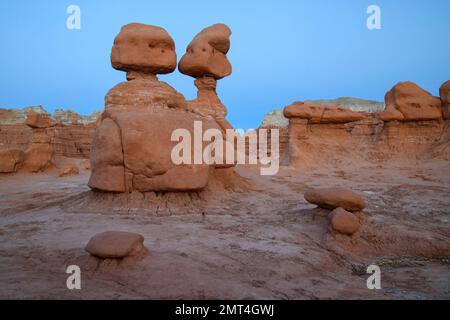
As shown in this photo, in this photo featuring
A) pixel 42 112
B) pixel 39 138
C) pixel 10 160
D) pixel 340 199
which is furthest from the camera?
pixel 42 112

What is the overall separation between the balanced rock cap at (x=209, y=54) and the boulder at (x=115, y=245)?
786 centimetres

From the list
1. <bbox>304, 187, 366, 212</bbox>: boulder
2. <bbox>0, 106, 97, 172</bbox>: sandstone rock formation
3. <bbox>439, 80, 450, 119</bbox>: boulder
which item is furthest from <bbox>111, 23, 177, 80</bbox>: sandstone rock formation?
<bbox>439, 80, 450, 119</bbox>: boulder

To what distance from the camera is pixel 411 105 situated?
11.4m

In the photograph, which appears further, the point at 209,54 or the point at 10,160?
the point at 10,160

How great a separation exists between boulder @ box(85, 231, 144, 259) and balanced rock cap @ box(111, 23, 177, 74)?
17.3 feet

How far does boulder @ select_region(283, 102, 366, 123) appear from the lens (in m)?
11.5

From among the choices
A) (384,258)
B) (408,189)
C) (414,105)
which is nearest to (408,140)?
(414,105)

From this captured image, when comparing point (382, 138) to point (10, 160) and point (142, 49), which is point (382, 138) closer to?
point (142, 49)

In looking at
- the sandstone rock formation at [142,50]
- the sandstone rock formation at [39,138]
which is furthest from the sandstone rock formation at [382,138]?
the sandstone rock formation at [39,138]

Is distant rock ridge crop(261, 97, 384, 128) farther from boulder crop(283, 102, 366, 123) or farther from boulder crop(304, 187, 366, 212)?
boulder crop(304, 187, 366, 212)

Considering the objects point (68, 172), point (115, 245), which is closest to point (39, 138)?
point (68, 172)

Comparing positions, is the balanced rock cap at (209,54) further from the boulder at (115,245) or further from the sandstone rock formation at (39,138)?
the boulder at (115,245)

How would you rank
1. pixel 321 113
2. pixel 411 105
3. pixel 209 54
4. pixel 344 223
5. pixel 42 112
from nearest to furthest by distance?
1. pixel 344 223
2. pixel 209 54
3. pixel 411 105
4. pixel 321 113
5. pixel 42 112

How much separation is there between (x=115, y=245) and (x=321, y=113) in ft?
33.2
